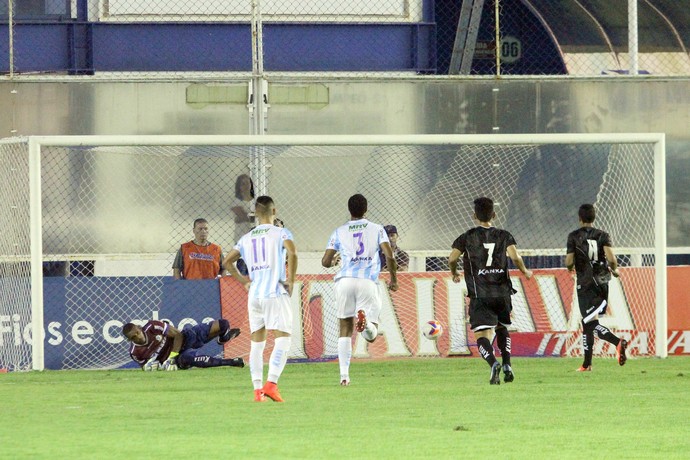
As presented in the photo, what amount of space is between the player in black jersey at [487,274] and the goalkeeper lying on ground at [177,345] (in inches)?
136

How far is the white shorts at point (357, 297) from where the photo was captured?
1423cm

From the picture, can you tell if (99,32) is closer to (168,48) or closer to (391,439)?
→ (168,48)

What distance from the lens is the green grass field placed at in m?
8.80

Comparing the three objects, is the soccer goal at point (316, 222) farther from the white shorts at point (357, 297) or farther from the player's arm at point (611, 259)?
the white shorts at point (357, 297)

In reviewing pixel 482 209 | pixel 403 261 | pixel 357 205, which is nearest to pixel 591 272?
pixel 482 209

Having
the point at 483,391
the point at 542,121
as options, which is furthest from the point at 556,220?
the point at 483,391

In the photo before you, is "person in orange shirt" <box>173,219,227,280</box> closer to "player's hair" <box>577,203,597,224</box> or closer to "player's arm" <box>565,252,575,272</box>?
"player's arm" <box>565,252,575,272</box>

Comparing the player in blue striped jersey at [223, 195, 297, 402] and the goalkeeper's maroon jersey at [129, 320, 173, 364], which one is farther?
Answer: the goalkeeper's maroon jersey at [129, 320, 173, 364]

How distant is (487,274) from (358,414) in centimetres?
346

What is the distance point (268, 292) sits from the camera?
1203 cm

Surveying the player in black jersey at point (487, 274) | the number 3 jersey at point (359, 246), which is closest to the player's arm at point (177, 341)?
the number 3 jersey at point (359, 246)

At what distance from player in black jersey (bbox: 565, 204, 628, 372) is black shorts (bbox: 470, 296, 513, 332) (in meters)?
1.70

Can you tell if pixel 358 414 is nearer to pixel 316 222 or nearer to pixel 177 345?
pixel 177 345

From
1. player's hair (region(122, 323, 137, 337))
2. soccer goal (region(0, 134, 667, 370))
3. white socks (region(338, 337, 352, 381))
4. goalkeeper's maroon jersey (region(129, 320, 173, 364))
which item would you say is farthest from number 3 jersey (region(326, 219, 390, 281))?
soccer goal (region(0, 134, 667, 370))
